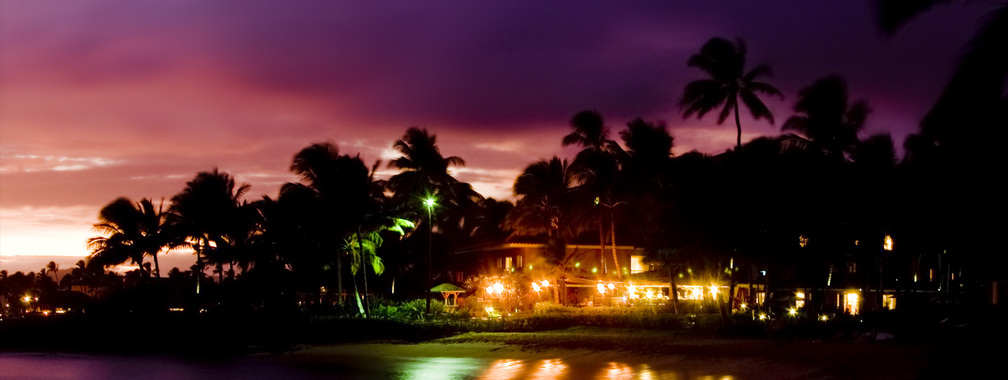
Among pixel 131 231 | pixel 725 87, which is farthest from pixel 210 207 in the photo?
pixel 725 87

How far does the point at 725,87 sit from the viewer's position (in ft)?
137

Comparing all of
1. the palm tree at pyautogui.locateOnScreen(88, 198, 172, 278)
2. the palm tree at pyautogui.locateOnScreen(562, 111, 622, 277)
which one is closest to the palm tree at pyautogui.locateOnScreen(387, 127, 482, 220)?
the palm tree at pyautogui.locateOnScreen(562, 111, 622, 277)

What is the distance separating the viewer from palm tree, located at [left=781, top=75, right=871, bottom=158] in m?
39.1

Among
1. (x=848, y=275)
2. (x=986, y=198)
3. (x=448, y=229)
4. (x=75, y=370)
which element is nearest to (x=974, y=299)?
(x=848, y=275)

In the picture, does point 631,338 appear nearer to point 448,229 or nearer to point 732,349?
point 732,349

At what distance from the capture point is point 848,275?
158ft

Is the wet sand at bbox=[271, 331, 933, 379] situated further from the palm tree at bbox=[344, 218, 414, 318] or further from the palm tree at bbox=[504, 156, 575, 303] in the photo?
the palm tree at bbox=[504, 156, 575, 303]

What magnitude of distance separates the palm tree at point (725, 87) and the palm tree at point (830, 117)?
238 cm

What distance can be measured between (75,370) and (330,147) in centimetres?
1782

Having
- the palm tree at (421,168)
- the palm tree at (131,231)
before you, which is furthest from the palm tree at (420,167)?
the palm tree at (131,231)

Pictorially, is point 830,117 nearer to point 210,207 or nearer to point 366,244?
point 366,244

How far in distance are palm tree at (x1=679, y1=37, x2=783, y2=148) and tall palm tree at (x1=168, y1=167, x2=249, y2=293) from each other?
98.2 feet

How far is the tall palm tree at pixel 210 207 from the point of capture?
5688 centimetres

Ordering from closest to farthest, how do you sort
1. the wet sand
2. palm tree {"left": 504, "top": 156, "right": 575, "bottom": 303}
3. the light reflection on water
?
1. the wet sand
2. the light reflection on water
3. palm tree {"left": 504, "top": 156, "right": 575, "bottom": 303}
